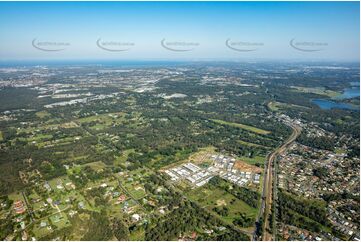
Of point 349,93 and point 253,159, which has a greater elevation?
point 253,159

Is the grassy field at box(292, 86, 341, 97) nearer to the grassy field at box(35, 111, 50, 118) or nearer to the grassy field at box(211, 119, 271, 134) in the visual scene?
the grassy field at box(211, 119, 271, 134)

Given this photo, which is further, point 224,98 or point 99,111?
point 224,98

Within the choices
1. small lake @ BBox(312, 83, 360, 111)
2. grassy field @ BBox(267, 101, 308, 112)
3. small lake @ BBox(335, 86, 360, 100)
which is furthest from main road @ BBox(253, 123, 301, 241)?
small lake @ BBox(335, 86, 360, 100)

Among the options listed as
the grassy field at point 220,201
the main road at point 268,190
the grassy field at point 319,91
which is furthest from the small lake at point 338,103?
the grassy field at point 220,201

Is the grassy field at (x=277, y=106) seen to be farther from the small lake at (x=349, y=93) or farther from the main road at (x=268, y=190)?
the main road at (x=268, y=190)

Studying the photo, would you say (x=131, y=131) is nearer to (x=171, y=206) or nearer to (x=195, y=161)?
(x=195, y=161)

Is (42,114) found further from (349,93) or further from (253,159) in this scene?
(349,93)

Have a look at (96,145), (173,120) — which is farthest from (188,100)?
(96,145)

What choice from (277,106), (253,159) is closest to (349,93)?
(277,106)

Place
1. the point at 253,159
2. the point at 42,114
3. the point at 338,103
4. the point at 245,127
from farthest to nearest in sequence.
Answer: the point at 338,103 → the point at 42,114 → the point at 245,127 → the point at 253,159

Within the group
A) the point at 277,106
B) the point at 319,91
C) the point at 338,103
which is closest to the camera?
the point at 277,106

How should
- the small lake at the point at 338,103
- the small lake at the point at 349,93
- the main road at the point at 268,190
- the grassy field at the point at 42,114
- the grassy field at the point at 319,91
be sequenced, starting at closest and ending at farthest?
the main road at the point at 268,190 → the grassy field at the point at 42,114 → the small lake at the point at 338,103 → the small lake at the point at 349,93 → the grassy field at the point at 319,91
